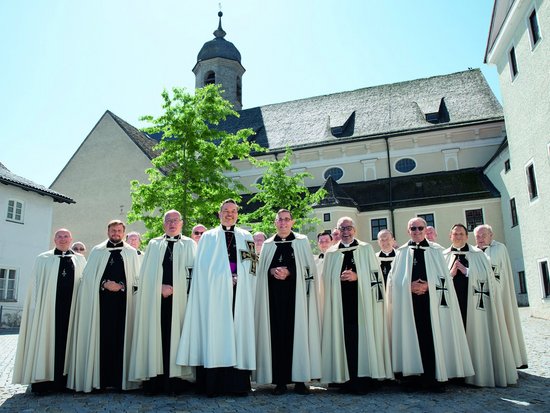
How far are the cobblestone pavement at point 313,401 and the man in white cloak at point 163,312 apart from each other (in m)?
0.27

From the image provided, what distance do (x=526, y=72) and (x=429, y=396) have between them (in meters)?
13.3

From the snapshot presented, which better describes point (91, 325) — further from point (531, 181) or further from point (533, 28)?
point (533, 28)

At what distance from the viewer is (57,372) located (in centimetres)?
618

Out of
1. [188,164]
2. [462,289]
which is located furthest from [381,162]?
[462,289]

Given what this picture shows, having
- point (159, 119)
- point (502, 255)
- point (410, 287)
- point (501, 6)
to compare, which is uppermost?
point (501, 6)

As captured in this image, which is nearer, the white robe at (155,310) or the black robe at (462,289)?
the white robe at (155,310)

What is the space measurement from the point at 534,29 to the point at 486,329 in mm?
12176

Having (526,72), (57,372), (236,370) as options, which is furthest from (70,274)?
(526,72)

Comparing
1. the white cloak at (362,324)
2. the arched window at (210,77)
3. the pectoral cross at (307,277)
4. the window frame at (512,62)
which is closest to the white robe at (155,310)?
the pectoral cross at (307,277)

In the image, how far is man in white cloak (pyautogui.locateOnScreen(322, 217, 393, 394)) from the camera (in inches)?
230

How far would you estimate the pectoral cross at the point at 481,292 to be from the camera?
6586 millimetres

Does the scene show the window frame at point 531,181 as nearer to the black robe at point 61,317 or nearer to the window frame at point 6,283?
the black robe at point 61,317

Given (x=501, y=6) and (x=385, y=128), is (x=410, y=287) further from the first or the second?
(x=385, y=128)

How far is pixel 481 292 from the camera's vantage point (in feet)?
21.9
